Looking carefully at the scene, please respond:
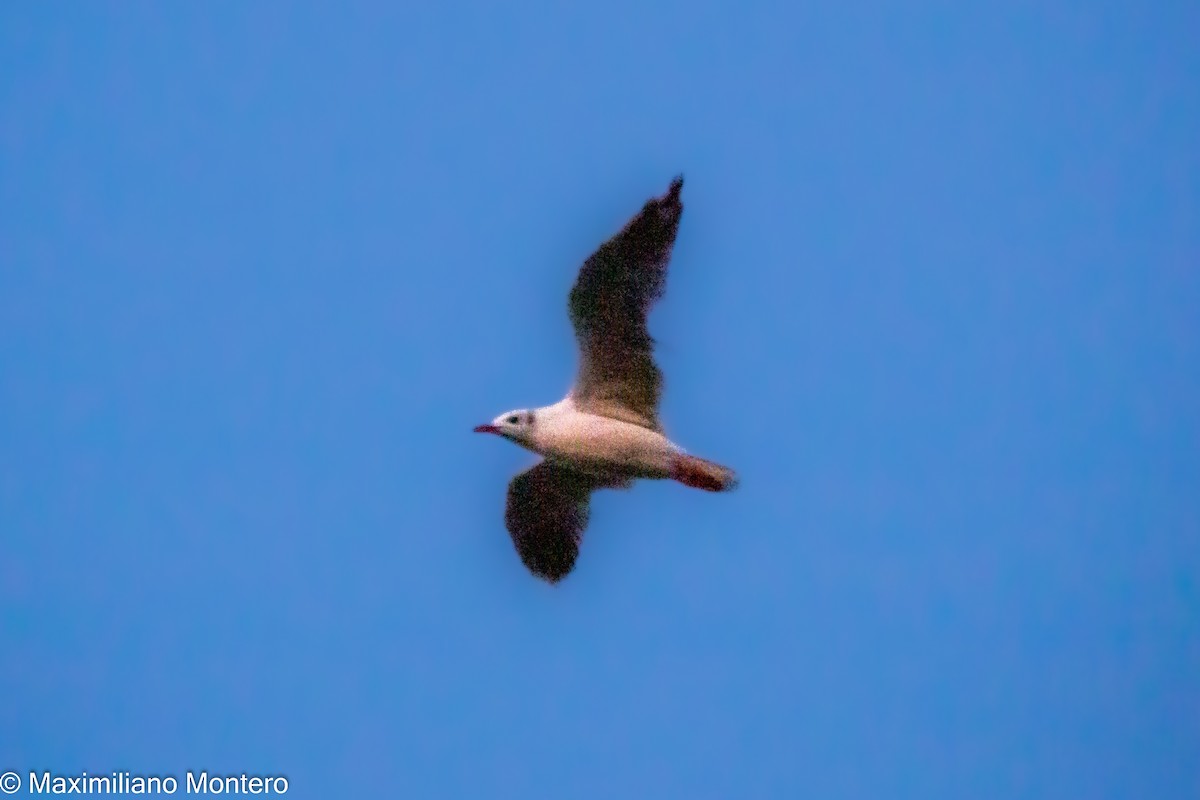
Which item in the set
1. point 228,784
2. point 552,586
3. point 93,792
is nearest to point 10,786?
point 93,792

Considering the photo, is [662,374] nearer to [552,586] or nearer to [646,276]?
[646,276]

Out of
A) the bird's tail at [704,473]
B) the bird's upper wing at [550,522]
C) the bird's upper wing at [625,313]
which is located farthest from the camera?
the bird's upper wing at [550,522]

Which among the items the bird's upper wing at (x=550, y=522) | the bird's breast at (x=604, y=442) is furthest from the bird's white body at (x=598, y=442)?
the bird's upper wing at (x=550, y=522)

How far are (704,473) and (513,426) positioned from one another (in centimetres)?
94

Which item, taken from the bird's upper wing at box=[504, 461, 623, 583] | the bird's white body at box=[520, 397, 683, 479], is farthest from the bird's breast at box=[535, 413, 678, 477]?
the bird's upper wing at box=[504, 461, 623, 583]

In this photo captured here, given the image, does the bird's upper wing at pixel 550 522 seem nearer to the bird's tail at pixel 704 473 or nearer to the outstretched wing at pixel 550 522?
the outstretched wing at pixel 550 522

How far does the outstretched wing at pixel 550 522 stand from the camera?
658 cm

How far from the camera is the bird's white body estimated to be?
19.5ft

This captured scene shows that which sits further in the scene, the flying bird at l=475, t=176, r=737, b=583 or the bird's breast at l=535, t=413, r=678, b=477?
the bird's breast at l=535, t=413, r=678, b=477

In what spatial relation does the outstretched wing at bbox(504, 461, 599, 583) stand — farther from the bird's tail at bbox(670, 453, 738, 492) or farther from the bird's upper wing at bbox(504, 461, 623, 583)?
the bird's tail at bbox(670, 453, 738, 492)

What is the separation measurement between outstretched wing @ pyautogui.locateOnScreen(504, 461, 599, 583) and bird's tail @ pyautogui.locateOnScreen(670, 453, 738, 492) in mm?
763

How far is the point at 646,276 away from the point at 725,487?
3.56 feet

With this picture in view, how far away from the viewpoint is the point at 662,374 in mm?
5965

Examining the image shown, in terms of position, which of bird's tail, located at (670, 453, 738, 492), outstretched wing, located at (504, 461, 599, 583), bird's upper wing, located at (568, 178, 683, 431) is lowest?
bird's tail, located at (670, 453, 738, 492)
